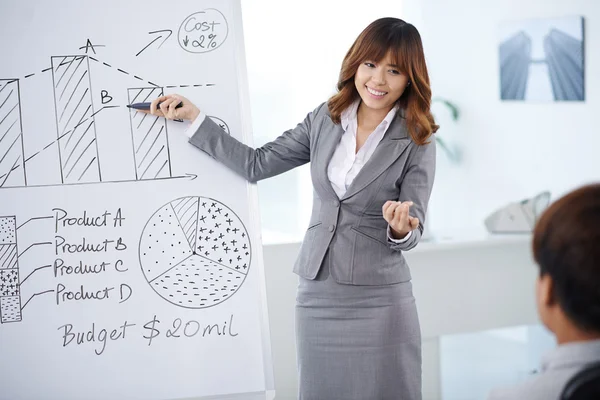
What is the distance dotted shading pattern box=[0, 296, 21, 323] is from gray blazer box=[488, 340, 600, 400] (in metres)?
1.24

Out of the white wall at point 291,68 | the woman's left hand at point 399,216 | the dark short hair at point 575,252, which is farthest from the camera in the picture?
the white wall at point 291,68

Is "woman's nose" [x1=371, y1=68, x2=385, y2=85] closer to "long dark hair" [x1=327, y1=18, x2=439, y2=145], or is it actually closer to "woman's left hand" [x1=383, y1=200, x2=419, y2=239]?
"long dark hair" [x1=327, y1=18, x2=439, y2=145]

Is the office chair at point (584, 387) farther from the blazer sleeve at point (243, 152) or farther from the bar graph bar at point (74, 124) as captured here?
the bar graph bar at point (74, 124)

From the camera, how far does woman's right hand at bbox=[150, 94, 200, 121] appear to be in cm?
179

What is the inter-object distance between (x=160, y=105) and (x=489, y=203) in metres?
2.52

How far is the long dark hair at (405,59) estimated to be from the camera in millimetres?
1827

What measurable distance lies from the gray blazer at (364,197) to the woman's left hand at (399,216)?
104 millimetres

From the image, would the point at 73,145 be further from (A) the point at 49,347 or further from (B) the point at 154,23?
(A) the point at 49,347

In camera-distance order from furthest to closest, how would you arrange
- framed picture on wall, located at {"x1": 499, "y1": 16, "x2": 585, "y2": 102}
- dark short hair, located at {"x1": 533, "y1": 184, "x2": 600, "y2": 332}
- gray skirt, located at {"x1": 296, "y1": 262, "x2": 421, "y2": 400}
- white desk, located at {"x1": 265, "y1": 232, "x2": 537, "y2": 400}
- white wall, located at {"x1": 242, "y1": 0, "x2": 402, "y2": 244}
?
framed picture on wall, located at {"x1": 499, "y1": 16, "x2": 585, "y2": 102} < white wall, located at {"x1": 242, "y1": 0, "x2": 402, "y2": 244} < white desk, located at {"x1": 265, "y1": 232, "x2": 537, "y2": 400} < gray skirt, located at {"x1": 296, "y1": 262, "x2": 421, "y2": 400} < dark short hair, located at {"x1": 533, "y1": 184, "x2": 600, "y2": 332}

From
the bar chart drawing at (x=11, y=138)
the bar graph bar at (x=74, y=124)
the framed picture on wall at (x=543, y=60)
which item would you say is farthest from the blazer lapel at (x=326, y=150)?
the framed picture on wall at (x=543, y=60)

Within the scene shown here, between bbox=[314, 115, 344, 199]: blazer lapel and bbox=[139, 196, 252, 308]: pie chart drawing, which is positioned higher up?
bbox=[314, 115, 344, 199]: blazer lapel

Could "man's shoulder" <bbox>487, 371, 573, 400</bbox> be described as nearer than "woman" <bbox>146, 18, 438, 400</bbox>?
Yes

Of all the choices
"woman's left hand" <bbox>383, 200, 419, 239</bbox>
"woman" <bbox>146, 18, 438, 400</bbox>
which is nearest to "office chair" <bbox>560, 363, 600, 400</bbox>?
"woman's left hand" <bbox>383, 200, 419, 239</bbox>

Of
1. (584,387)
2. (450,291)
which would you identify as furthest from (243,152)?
(450,291)
